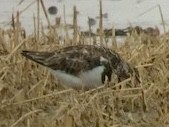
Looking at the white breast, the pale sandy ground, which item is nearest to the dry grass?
the white breast

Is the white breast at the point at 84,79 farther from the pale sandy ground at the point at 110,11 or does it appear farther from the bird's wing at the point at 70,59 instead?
the pale sandy ground at the point at 110,11

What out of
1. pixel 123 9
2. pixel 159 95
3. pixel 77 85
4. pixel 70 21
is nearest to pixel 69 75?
pixel 77 85

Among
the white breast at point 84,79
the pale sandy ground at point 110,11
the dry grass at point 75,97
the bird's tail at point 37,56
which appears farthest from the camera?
the pale sandy ground at point 110,11

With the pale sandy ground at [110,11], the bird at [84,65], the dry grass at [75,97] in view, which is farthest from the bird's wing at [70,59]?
the pale sandy ground at [110,11]

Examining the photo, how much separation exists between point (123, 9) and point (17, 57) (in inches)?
121

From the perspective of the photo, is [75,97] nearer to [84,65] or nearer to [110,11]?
[84,65]

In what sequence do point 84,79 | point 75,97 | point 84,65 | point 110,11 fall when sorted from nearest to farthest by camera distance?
1. point 75,97
2. point 84,79
3. point 84,65
4. point 110,11

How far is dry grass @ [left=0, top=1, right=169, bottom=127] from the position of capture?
5.90 meters

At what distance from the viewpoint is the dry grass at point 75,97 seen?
5.90 m

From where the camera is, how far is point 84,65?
6.70 meters

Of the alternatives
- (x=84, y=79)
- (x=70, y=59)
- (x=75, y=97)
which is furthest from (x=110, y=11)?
(x=75, y=97)

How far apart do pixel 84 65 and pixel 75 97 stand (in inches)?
24.4

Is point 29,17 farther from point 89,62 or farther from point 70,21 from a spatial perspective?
point 89,62

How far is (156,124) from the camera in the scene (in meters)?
6.04
